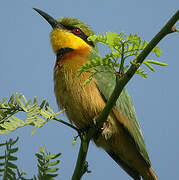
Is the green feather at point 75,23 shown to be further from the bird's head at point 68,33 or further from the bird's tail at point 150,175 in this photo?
the bird's tail at point 150,175

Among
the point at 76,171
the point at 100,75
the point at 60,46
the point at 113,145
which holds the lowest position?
the point at 76,171

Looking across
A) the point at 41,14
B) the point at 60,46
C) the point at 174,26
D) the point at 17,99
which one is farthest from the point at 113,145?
the point at 174,26

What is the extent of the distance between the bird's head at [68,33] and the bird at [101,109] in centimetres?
6

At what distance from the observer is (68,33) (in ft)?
13.2

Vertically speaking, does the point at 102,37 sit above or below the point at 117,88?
above

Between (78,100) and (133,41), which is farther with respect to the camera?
(78,100)

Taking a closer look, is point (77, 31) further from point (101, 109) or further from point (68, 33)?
point (101, 109)

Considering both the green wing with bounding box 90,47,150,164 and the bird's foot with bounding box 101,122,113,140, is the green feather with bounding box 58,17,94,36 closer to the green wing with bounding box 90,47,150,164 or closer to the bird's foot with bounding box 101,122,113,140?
the green wing with bounding box 90,47,150,164

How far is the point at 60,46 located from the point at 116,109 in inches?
49.2

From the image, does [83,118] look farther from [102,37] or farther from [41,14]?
[102,37]

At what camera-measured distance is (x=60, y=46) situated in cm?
388

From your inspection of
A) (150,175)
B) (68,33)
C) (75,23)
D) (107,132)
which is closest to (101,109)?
(107,132)

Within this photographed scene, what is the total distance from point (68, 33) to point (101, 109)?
135 cm

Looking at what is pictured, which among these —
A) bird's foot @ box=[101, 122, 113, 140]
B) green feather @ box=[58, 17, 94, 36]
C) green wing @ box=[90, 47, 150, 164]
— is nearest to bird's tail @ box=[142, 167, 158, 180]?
green wing @ box=[90, 47, 150, 164]
